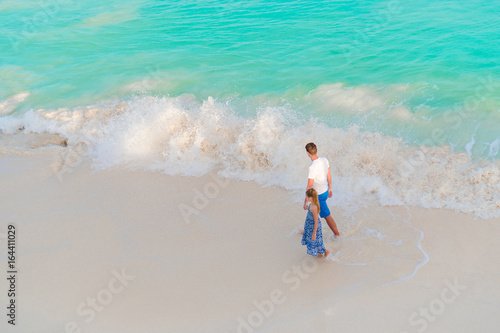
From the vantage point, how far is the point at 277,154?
7605mm

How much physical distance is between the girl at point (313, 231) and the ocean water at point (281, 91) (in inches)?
59.4

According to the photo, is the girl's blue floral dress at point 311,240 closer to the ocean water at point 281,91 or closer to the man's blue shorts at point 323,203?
the man's blue shorts at point 323,203

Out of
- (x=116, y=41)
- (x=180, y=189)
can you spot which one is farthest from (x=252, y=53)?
(x=180, y=189)

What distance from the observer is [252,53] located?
40.5 ft

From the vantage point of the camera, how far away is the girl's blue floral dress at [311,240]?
5.18m

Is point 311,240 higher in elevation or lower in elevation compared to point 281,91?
lower

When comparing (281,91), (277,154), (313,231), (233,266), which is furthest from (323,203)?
(281,91)

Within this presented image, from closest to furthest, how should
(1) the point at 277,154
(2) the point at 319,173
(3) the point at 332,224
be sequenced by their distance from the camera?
1. (2) the point at 319,173
2. (3) the point at 332,224
3. (1) the point at 277,154

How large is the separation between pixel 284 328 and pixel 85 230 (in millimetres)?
3504

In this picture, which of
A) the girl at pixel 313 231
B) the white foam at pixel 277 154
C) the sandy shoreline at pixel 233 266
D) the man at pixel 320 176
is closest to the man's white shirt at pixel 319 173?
the man at pixel 320 176

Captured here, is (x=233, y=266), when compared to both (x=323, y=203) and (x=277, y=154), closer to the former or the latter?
(x=323, y=203)

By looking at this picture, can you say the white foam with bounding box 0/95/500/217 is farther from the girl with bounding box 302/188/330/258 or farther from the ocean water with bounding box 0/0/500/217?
the girl with bounding box 302/188/330/258

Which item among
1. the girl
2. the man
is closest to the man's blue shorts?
the man

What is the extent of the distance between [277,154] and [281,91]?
3.26 meters
